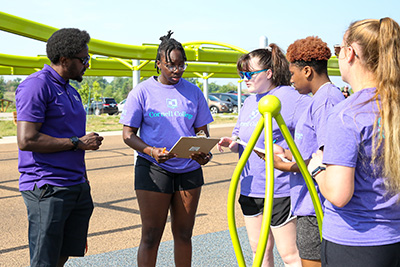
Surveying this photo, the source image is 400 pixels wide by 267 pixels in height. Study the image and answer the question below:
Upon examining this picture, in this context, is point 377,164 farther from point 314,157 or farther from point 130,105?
point 130,105

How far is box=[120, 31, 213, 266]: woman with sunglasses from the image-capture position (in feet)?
11.6

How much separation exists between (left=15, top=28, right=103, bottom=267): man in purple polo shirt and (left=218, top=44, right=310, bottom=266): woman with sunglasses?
1.08m

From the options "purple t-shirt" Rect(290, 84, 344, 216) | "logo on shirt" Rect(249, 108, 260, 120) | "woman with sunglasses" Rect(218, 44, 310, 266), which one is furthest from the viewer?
"logo on shirt" Rect(249, 108, 260, 120)

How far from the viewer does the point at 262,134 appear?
3.35 meters

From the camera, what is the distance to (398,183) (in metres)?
1.85

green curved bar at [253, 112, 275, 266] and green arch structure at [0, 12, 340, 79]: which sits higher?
green arch structure at [0, 12, 340, 79]

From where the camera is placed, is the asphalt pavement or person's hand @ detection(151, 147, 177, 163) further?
the asphalt pavement

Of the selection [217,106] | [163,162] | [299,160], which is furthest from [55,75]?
[217,106]

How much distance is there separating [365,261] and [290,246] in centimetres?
126

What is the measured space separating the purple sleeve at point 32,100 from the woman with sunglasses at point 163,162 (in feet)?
2.85

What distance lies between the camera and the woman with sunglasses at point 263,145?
3.17 metres

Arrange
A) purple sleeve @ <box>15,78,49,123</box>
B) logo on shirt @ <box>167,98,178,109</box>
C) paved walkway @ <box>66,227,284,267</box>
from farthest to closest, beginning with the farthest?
paved walkway @ <box>66,227,284,267</box> < logo on shirt @ <box>167,98,178,109</box> < purple sleeve @ <box>15,78,49,123</box>

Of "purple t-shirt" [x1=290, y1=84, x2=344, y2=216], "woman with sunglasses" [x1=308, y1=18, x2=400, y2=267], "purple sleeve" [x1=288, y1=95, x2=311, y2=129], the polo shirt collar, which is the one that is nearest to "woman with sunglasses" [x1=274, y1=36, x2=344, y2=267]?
"purple t-shirt" [x1=290, y1=84, x2=344, y2=216]

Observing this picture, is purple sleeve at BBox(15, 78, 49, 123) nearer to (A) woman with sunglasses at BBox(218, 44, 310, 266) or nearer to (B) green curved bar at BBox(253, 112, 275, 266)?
(A) woman with sunglasses at BBox(218, 44, 310, 266)
